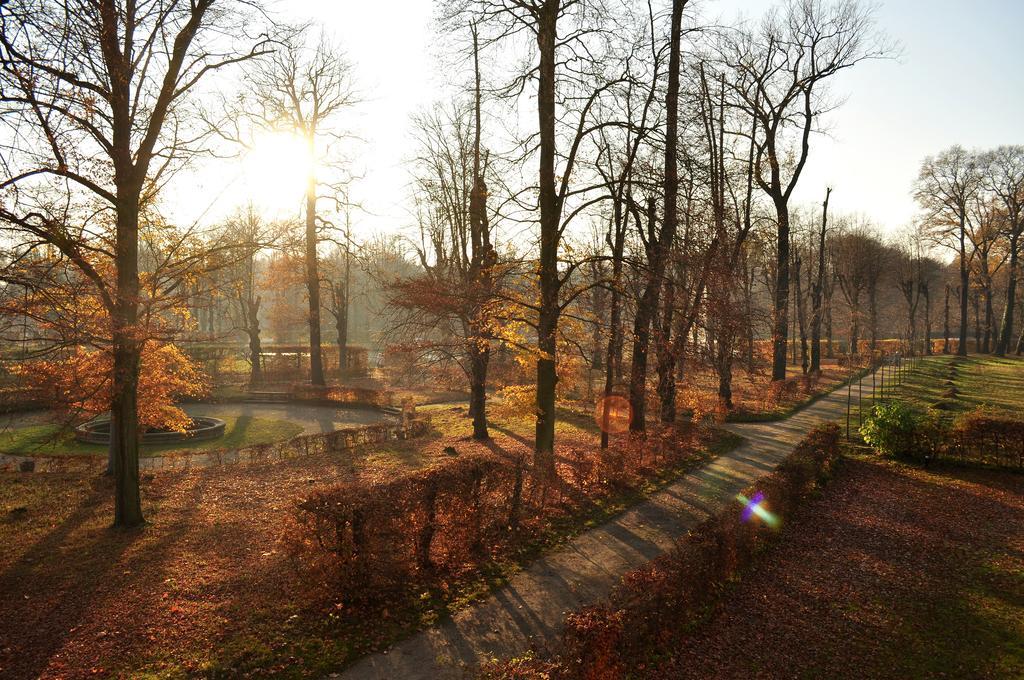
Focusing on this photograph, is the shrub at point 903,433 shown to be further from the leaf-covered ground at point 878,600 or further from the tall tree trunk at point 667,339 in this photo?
the tall tree trunk at point 667,339

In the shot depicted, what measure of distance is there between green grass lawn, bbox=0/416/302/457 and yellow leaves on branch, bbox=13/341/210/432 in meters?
3.72

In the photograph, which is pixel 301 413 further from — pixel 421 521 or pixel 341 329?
pixel 421 521

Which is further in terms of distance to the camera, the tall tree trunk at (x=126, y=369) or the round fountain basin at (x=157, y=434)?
the round fountain basin at (x=157, y=434)

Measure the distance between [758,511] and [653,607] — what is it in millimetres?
4144

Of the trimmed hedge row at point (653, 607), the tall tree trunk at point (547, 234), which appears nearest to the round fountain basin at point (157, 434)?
Answer: the tall tree trunk at point (547, 234)

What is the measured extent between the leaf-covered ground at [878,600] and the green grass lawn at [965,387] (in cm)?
937

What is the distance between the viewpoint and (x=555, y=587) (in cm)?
698

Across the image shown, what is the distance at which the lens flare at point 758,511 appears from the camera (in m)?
8.38

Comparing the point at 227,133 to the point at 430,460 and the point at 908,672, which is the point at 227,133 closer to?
the point at 430,460

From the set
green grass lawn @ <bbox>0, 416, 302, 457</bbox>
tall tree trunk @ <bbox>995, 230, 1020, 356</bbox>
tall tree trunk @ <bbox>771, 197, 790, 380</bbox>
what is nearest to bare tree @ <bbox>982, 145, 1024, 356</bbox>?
tall tree trunk @ <bbox>995, 230, 1020, 356</bbox>

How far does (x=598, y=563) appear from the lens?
7746 mm

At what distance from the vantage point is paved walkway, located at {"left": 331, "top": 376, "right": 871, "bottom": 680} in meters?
5.36

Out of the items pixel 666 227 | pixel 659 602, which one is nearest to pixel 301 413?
pixel 666 227

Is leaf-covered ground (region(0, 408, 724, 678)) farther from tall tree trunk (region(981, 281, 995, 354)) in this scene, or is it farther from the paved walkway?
tall tree trunk (region(981, 281, 995, 354))
